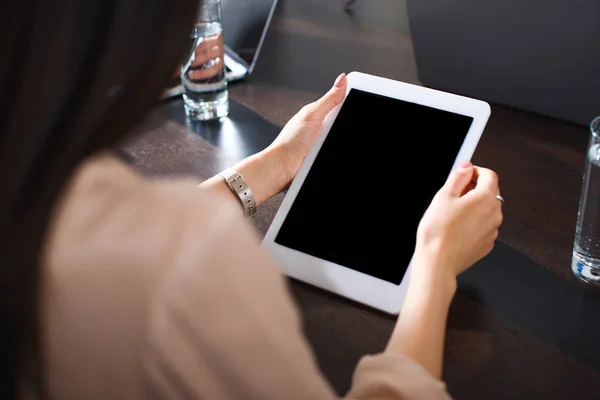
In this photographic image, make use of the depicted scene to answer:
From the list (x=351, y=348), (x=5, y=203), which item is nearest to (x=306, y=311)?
(x=351, y=348)

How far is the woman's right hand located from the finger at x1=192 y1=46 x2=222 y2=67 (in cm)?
48

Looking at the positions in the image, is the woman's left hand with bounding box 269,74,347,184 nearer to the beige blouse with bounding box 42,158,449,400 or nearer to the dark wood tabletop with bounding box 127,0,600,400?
the dark wood tabletop with bounding box 127,0,600,400

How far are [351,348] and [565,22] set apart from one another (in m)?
0.56

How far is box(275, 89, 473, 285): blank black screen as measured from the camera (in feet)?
2.85

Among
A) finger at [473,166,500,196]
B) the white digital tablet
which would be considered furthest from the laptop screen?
finger at [473,166,500,196]

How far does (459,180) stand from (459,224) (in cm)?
6

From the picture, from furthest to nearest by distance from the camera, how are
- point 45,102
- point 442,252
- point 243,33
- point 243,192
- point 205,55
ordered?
point 243,33
point 205,55
point 243,192
point 442,252
point 45,102

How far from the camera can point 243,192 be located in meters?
0.97

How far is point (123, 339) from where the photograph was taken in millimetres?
474

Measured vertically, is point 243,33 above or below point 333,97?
below

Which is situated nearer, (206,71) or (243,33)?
(206,71)

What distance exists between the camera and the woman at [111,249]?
0.47 metres

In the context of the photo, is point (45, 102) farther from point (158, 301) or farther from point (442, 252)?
point (442, 252)

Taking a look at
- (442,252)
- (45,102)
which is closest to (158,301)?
(45,102)
